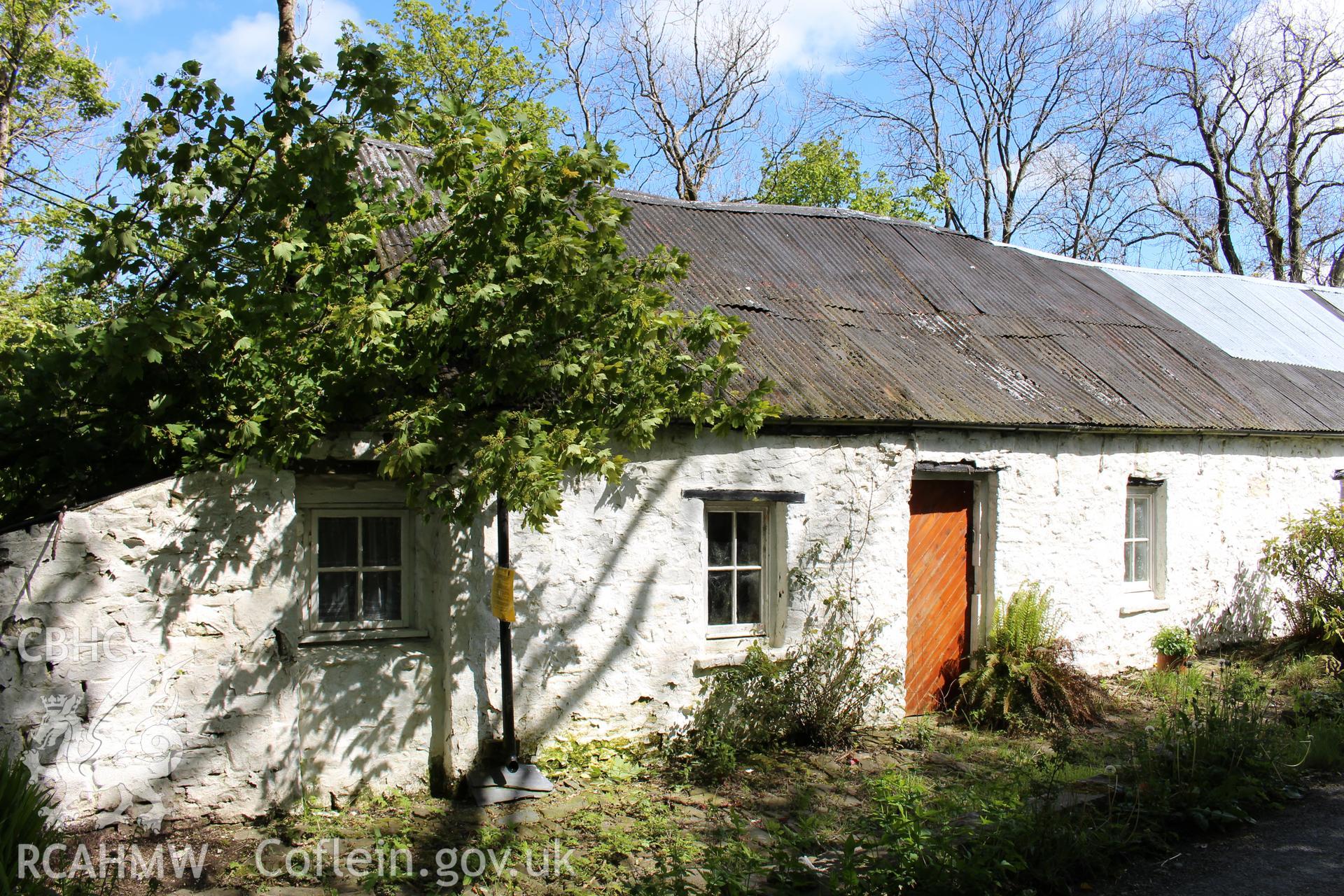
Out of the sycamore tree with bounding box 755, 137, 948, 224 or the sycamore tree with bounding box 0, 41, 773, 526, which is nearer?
the sycamore tree with bounding box 0, 41, 773, 526

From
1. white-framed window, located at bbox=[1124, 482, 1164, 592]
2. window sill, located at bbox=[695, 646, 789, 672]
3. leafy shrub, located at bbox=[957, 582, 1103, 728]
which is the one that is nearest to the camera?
window sill, located at bbox=[695, 646, 789, 672]

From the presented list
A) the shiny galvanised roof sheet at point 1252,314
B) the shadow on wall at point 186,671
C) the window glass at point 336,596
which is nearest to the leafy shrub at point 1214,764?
the shadow on wall at point 186,671

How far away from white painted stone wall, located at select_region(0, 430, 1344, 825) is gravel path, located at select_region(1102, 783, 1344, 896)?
2673mm

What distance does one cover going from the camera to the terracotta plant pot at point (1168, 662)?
936 cm

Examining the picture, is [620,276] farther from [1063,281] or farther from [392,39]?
[392,39]

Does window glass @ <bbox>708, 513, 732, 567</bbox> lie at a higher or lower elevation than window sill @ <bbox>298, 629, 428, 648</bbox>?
higher

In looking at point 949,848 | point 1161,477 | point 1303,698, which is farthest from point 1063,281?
point 949,848

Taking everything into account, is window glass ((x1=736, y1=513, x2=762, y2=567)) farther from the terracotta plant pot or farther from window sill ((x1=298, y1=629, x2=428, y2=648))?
the terracotta plant pot

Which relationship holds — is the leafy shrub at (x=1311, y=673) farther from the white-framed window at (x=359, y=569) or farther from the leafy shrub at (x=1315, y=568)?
the white-framed window at (x=359, y=569)

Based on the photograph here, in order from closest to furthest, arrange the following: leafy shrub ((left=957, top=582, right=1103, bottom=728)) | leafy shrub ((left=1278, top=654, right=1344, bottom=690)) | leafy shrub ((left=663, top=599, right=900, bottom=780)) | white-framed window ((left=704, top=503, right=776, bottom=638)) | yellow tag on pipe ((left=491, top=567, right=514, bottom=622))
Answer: yellow tag on pipe ((left=491, top=567, right=514, bottom=622)) → leafy shrub ((left=663, top=599, right=900, bottom=780)) → white-framed window ((left=704, top=503, right=776, bottom=638)) → leafy shrub ((left=957, top=582, right=1103, bottom=728)) → leafy shrub ((left=1278, top=654, right=1344, bottom=690))

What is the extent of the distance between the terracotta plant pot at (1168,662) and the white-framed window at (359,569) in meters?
7.21

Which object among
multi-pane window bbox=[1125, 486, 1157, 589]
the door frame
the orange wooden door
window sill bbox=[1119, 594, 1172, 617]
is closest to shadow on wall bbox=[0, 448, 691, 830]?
the orange wooden door

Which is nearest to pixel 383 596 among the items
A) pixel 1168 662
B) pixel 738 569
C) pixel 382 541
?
pixel 382 541

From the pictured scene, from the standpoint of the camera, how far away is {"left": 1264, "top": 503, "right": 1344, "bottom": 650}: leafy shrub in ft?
31.4
